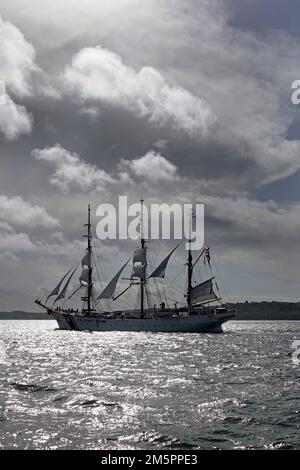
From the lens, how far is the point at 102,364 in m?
43.7

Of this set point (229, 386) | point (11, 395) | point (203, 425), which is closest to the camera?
point (203, 425)

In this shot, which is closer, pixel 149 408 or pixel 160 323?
pixel 149 408

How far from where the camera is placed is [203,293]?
399 feet

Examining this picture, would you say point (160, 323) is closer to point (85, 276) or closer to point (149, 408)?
point (85, 276)

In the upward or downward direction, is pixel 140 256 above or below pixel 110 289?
above

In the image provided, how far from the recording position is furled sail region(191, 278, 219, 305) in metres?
120

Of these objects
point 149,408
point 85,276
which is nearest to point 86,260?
point 85,276

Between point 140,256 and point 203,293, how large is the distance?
25.9 m

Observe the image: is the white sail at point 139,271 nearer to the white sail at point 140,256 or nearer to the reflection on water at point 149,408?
the white sail at point 140,256

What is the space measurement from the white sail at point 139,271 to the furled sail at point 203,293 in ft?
58.8

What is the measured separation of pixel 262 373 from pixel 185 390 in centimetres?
1106
